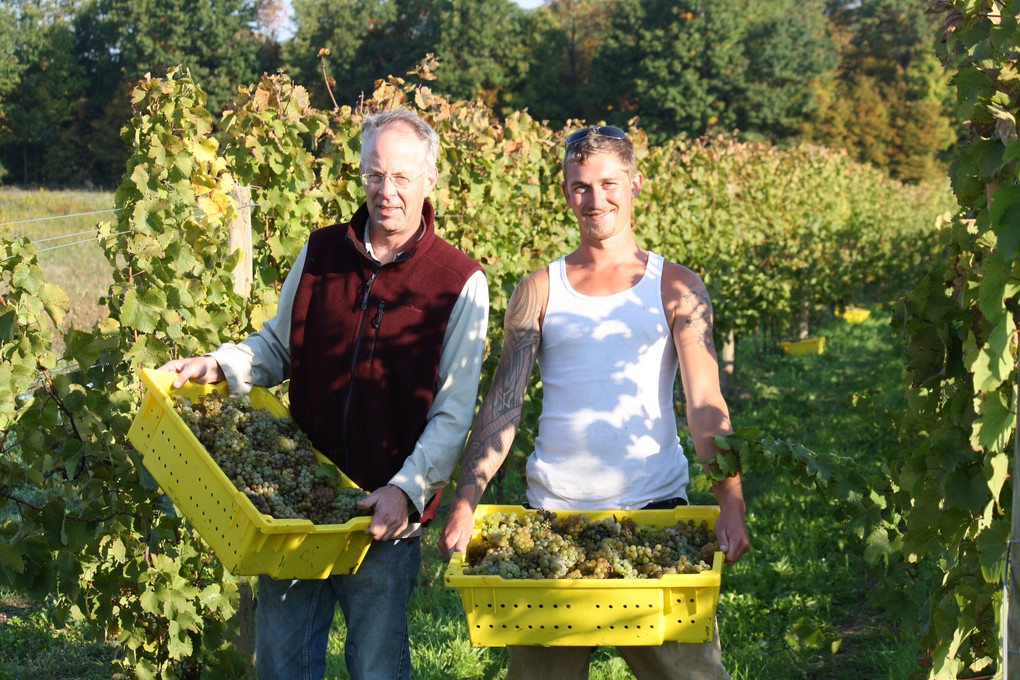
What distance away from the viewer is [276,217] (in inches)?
178

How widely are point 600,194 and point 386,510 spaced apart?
0.89 meters

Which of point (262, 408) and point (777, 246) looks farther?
point (777, 246)

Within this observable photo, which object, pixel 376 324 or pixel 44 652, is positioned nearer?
pixel 376 324

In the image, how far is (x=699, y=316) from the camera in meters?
2.63

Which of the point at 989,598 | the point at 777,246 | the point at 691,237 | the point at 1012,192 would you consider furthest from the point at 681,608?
the point at 777,246

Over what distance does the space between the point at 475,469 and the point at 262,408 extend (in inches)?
24.7

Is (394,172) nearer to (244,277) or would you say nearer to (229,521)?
(229,521)

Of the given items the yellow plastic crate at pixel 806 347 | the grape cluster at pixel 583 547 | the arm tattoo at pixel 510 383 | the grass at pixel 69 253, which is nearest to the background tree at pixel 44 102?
the grass at pixel 69 253

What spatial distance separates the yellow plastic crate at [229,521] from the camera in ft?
7.70

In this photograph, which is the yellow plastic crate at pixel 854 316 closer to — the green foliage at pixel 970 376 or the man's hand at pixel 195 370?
the green foliage at pixel 970 376

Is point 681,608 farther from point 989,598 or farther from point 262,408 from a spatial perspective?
point 262,408

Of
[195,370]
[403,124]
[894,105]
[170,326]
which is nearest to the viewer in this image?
[403,124]

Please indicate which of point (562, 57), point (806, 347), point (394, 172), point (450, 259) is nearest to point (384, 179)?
point (394, 172)

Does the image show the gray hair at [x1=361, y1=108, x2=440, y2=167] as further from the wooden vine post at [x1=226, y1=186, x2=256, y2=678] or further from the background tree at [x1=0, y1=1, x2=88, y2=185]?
the background tree at [x1=0, y1=1, x2=88, y2=185]
